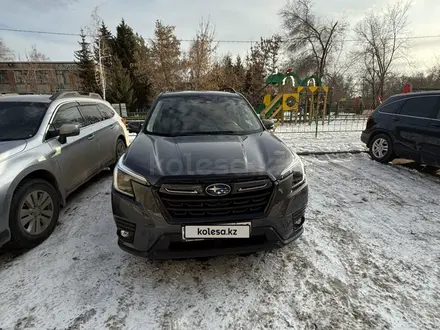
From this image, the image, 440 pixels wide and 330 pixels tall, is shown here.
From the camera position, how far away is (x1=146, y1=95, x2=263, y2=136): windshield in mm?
3096

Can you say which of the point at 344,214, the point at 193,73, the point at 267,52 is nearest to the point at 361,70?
the point at 267,52

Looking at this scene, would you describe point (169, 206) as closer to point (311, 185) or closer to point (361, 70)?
point (311, 185)

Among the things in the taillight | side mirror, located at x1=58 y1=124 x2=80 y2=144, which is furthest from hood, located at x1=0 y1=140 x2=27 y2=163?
the taillight

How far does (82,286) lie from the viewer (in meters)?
2.26

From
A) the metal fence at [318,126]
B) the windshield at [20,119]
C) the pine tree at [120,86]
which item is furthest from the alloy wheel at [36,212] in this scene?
the pine tree at [120,86]

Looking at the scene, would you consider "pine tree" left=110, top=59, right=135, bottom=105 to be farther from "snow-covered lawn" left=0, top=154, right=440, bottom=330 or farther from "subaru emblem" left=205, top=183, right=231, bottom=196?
"subaru emblem" left=205, top=183, right=231, bottom=196

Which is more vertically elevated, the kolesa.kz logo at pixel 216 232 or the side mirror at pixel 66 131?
the side mirror at pixel 66 131

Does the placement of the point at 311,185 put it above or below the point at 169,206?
below

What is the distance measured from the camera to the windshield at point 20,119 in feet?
9.91

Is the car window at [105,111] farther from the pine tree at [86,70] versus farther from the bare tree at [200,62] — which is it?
the pine tree at [86,70]

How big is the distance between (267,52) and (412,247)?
30.7 m

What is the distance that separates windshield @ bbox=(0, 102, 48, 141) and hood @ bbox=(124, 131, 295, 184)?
1.45m

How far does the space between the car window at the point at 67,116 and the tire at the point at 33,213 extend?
3.10ft

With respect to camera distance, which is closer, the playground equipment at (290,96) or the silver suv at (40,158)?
the silver suv at (40,158)
